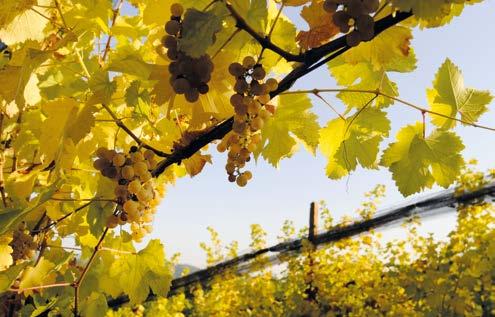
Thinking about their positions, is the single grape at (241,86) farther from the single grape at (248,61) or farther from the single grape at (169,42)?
the single grape at (169,42)

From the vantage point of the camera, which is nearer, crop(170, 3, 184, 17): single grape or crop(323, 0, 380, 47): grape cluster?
crop(323, 0, 380, 47): grape cluster

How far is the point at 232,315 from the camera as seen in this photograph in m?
9.39

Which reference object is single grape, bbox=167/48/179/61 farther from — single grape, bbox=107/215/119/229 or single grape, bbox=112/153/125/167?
single grape, bbox=107/215/119/229

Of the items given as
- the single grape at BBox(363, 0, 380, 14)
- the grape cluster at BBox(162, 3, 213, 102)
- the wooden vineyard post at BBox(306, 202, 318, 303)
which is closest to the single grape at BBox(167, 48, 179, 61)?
the grape cluster at BBox(162, 3, 213, 102)

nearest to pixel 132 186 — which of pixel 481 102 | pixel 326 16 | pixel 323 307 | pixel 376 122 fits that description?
pixel 326 16

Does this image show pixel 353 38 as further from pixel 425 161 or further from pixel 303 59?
pixel 425 161

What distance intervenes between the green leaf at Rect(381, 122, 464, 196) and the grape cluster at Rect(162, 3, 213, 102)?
2.63 ft

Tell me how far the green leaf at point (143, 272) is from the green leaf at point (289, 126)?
69 cm

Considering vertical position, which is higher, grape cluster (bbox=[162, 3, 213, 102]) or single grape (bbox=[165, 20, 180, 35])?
single grape (bbox=[165, 20, 180, 35])

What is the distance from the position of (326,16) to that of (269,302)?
27.9ft

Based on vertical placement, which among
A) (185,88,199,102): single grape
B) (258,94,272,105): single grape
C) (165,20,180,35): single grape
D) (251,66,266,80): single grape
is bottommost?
(185,88,199,102): single grape

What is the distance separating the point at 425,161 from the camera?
1414mm

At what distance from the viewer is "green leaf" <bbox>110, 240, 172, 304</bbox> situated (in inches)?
69.1

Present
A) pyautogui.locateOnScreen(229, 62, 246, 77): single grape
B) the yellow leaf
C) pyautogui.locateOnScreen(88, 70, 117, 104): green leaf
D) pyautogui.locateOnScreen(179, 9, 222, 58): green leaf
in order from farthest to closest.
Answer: the yellow leaf, pyautogui.locateOnScreen(88, 70, 117, 104): green leaf, pyautogui.locateOnScreen(229, 62, 246, 77): single grape, pyautogui.locateOnScreen(179, 9, 222, 58): green leaf
